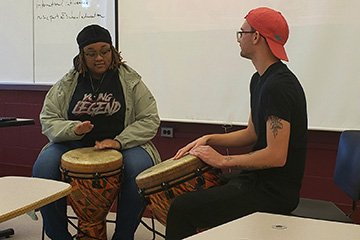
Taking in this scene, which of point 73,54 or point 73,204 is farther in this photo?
point 73,54

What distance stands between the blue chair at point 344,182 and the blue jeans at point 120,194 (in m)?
0.94

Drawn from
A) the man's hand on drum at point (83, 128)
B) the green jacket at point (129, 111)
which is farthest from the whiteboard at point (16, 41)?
the man's hand on drum at point (83, 128)

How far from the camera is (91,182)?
Answer: 9.70 ft

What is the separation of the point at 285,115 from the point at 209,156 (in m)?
0.38

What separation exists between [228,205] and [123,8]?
6.72 ft

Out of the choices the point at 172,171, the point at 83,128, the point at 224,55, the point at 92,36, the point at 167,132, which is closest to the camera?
the point at 172,171

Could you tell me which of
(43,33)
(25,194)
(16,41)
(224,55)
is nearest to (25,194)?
(25,194)

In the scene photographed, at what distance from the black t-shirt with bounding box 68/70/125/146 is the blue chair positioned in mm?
1192

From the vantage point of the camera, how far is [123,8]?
393cm

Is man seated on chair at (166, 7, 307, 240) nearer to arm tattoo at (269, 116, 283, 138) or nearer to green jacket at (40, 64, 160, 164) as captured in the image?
arm tattoo at (269, 116, 283, 138)

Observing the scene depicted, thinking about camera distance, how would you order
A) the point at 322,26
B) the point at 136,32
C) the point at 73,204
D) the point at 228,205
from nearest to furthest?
the point at 228,205 < the point at 73,204 < the point at 322,26 < the point at 136,32

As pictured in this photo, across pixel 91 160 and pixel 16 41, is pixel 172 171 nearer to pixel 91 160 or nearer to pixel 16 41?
pixel 91 160

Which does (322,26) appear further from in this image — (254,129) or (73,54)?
(73,54)

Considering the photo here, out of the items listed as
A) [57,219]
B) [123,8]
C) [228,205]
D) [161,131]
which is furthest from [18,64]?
[228,205]
